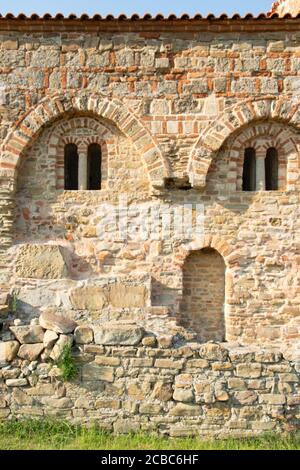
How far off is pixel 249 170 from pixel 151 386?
470 cm

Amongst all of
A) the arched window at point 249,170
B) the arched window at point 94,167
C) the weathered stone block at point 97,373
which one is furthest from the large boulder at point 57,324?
the arched window at point 249,170

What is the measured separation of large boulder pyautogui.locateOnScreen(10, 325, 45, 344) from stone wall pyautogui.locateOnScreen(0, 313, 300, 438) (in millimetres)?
16

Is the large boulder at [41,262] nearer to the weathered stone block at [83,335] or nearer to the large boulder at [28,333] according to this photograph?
the large boulder at [28,333]

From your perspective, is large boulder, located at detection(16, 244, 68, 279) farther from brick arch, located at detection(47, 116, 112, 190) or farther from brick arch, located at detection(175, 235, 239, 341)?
brick arch, located at detection(175, 235, 239, 341)

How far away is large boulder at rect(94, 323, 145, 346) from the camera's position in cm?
505

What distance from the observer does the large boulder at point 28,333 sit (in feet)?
16.7

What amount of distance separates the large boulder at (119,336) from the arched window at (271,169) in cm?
434

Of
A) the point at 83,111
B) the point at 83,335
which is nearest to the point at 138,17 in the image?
the point at 83,111

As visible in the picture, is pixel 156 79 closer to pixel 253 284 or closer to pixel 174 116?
pixel 174 116

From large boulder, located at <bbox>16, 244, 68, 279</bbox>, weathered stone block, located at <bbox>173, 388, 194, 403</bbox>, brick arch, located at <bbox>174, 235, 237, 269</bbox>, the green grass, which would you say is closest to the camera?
the green grass

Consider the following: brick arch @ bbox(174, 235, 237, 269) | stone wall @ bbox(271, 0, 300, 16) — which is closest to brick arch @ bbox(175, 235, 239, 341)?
brick arch @ bbox(174, 235, 237, 269)

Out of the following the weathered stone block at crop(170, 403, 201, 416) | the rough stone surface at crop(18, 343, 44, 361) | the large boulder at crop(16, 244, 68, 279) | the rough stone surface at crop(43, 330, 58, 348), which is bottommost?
the weathered stone block at crop(170, 403, 201, 416)

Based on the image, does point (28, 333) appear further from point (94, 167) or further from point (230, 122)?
point (230, 122)

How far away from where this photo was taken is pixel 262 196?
25.3 ft
